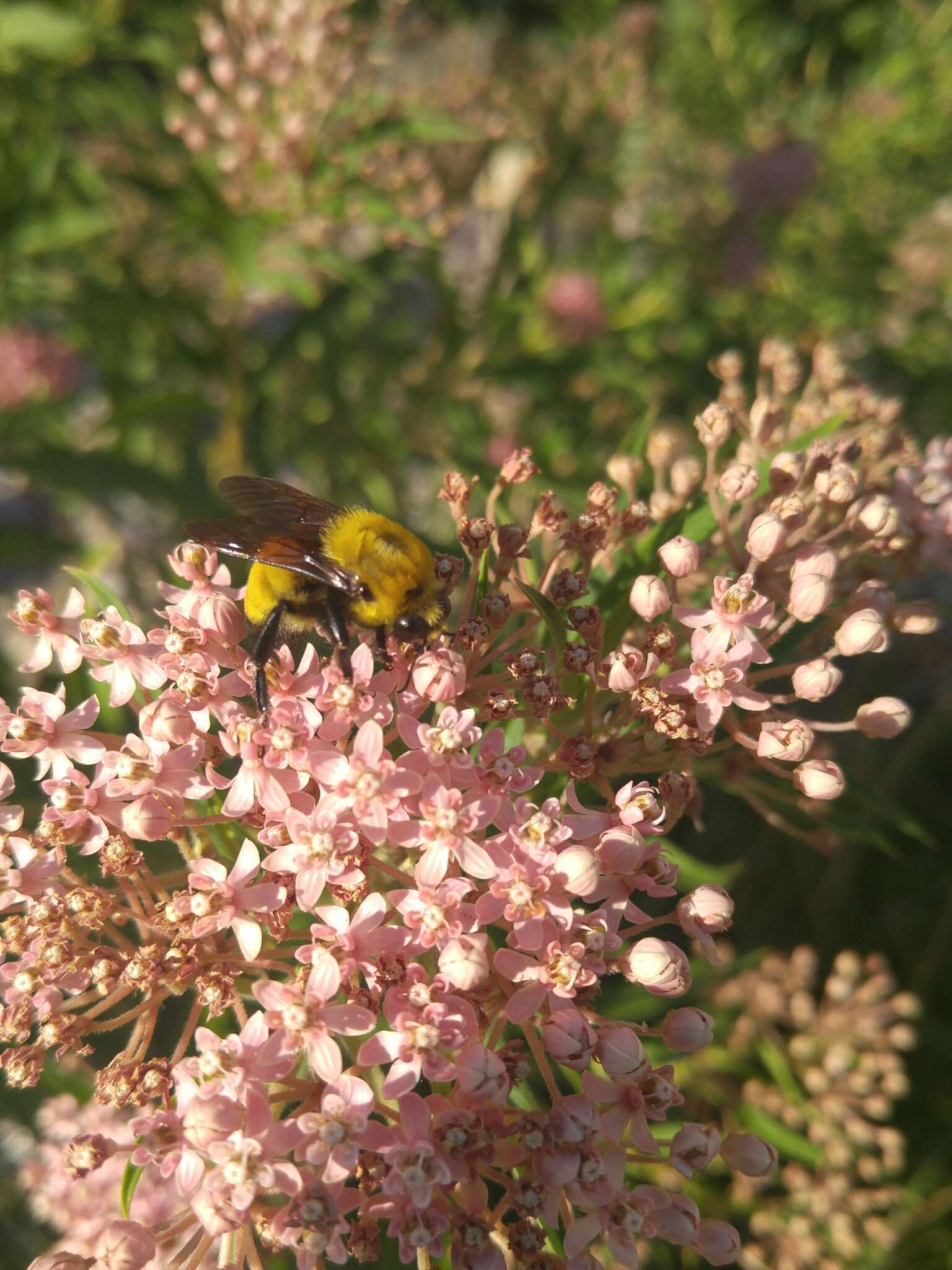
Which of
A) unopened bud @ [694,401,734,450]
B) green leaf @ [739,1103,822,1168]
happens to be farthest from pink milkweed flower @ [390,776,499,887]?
green leaf @ [739,1103,822,1168]

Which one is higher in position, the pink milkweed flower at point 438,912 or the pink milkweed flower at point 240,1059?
the pink milkweed flower at point 438,912

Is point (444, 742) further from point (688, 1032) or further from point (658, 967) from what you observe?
point (688, 1032)

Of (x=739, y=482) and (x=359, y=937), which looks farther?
(x=739, y=482)

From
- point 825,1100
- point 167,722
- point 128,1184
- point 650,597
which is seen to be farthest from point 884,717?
point 128,1184

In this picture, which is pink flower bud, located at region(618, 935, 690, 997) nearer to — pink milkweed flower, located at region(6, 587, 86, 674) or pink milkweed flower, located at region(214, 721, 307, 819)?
pink milkweed flower, located at region(214, 721, 307, 819)

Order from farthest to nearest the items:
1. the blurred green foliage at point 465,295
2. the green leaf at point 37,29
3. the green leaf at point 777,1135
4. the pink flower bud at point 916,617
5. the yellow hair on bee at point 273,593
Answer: the blurred green foliage at point 465,295
the green leaf at point 37,29
the green leaf at point 777,1135
the pink flower bud at point 916,617
the yellow hair on bee at point 273,593

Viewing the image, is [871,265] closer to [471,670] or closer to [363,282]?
[363,282]

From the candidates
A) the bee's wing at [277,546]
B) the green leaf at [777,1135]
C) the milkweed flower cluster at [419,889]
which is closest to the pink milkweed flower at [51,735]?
the milkweed flower cluster at [419,889]

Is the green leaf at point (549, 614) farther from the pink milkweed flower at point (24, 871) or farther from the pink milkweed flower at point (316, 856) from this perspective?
the pink milkweed flower at point (24, 871)

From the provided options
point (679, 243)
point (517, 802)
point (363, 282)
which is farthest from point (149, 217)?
point (517, 802)
